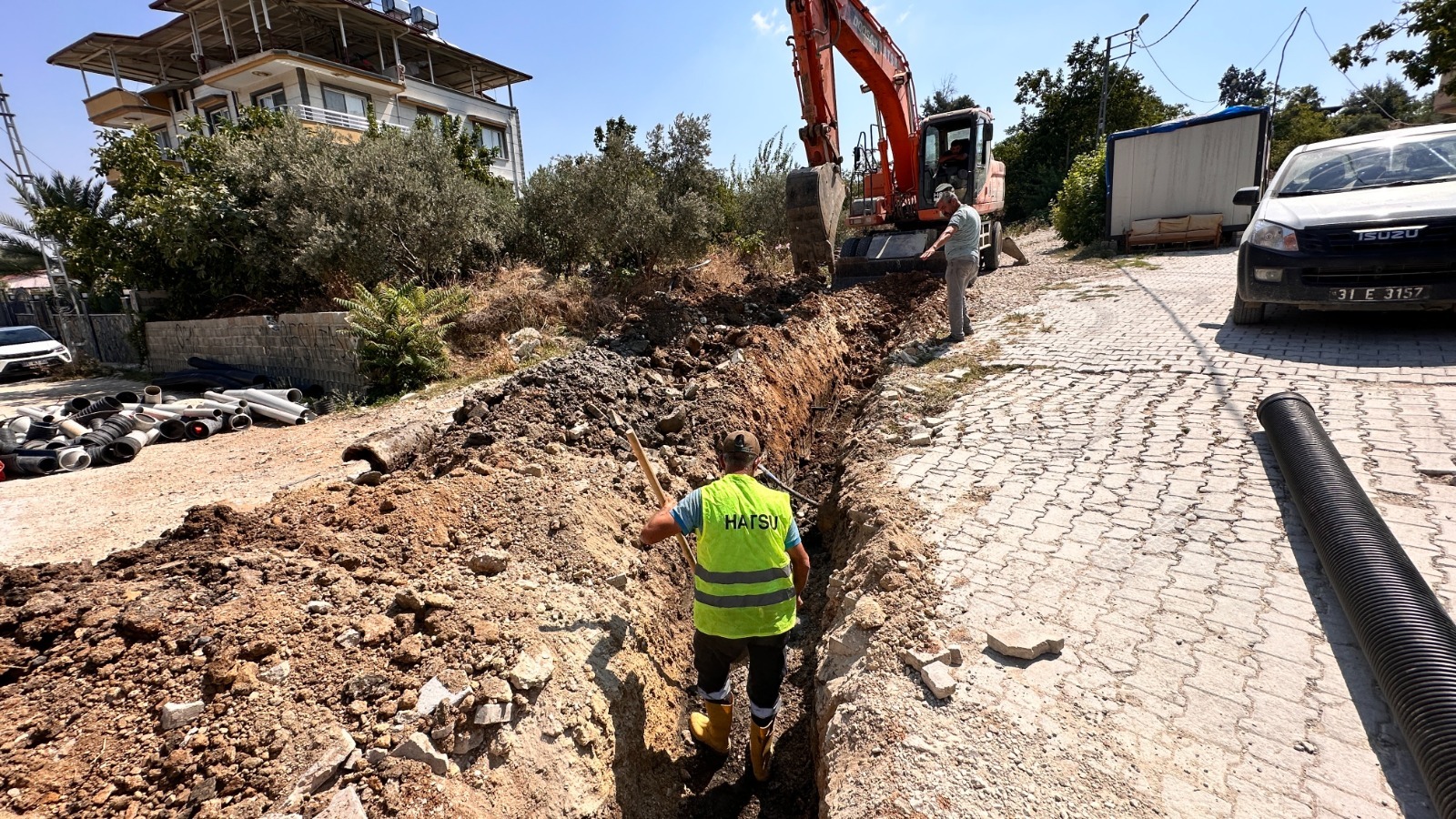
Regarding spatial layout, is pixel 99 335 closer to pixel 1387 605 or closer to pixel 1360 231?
pixel 1387 605

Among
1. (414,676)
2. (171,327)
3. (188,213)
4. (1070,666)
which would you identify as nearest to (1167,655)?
(1070,666)

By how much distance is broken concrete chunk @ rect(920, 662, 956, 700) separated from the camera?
2.61 meters

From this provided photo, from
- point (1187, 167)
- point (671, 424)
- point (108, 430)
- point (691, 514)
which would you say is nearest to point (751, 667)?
point (691, 514)

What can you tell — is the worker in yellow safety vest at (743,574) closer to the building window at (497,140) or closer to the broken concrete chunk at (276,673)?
the broken concrete chunk at (276,673)

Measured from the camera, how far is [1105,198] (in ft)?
53.2

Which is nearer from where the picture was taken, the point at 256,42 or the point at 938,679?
the point at 938,679

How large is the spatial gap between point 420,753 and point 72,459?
8133 mm

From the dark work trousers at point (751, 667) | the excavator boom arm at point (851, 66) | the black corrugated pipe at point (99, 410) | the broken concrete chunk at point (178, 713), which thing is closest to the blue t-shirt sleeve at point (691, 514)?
the dark work trousers at point (751, 667)

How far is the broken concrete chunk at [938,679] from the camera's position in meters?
2.61

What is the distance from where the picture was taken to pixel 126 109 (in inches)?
1057

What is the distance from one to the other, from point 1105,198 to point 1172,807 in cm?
1770

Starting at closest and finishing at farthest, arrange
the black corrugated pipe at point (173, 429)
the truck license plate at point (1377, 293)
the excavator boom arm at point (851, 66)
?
the truck license plate at point (1377, 293) → the black corrugated pipe at point (173, 429) → the excavator boom arm at point (851, 66)

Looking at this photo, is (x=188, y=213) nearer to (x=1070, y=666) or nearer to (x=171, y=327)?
(x=171, y=327)

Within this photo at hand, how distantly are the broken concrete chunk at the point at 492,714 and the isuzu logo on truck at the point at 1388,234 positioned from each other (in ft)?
24.9
